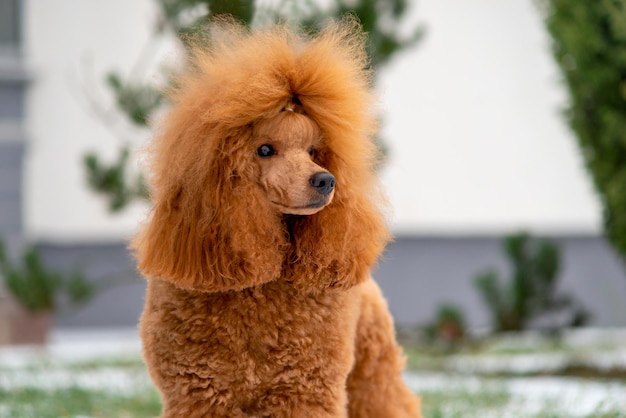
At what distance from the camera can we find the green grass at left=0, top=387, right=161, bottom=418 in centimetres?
408

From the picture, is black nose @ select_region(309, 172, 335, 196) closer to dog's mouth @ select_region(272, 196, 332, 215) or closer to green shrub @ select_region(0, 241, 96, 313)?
dog's mouth @ select_region(272, 196, 332, 215)

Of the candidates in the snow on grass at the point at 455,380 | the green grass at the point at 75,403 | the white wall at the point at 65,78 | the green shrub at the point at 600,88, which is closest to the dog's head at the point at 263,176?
the snow on grass at the point at 455,380

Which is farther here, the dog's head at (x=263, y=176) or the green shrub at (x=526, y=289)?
the green shrub at (x=526, y=289)

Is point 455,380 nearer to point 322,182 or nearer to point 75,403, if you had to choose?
point 75,403

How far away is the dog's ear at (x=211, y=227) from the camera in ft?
7.39

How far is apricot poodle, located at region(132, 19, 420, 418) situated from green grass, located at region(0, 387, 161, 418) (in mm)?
1793

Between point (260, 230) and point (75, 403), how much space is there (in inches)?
100

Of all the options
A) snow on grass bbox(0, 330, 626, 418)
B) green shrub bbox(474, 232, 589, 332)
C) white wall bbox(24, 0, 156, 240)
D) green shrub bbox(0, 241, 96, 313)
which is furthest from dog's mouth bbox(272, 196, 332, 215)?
white wall bbox(24, 0, 156, 240)

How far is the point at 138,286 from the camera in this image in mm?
10164

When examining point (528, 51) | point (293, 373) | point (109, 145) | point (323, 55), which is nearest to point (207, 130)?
point (323, 55)

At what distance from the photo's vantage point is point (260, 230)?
227 cm

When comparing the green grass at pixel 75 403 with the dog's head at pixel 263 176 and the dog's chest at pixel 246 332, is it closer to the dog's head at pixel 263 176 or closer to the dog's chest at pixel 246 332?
the dog's chest at pixel 246 332

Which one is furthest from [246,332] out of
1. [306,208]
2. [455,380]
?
[455,380]

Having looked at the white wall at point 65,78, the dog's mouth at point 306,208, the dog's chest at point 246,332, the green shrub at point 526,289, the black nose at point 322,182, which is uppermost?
the white wall at point 65,78
